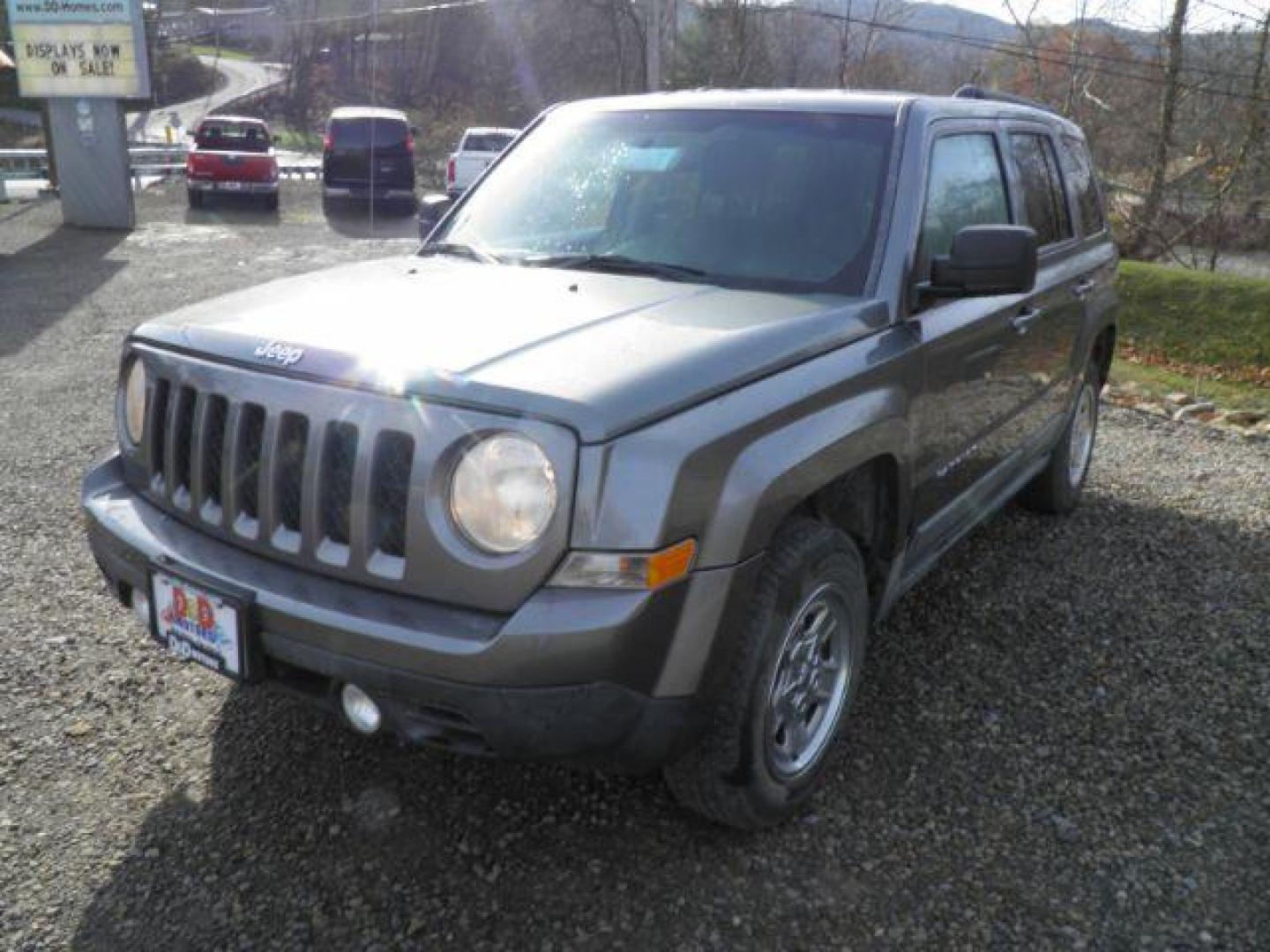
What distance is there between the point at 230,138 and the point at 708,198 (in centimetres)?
1885

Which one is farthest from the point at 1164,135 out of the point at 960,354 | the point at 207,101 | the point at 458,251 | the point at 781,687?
the point at 207,101

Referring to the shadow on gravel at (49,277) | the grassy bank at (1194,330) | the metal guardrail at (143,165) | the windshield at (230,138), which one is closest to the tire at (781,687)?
the grassy bank at (1194,330)

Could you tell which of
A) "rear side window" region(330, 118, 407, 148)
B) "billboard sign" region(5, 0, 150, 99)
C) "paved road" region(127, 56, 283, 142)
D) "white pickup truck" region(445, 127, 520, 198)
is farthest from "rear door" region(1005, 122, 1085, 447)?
"paved road" region(127, 56, 283, 142)

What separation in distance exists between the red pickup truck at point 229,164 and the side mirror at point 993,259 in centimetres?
1880

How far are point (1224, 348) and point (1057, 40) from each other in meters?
15.5

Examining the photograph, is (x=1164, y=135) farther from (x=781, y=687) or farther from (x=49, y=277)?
(x=781, y=687)

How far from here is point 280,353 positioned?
247cm

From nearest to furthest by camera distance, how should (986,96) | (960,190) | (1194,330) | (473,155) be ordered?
1. (960,190)
2. (986,96)
3. (1194,330)
4. (473,155)

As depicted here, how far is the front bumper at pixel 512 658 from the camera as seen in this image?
2162mm

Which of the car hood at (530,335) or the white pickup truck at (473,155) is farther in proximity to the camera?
the white pickup truck at (473,155)

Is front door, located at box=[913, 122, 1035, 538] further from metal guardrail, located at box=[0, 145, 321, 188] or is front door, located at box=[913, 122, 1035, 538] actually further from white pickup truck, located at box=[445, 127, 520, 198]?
metal guardrail, located at box=[0, 145, 321, 188]

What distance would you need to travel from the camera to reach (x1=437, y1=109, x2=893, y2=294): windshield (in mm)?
3197

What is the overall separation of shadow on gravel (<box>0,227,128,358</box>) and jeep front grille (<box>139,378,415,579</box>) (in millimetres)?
6964

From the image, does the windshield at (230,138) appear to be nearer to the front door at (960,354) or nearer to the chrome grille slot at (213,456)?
the front door at (960,354)
